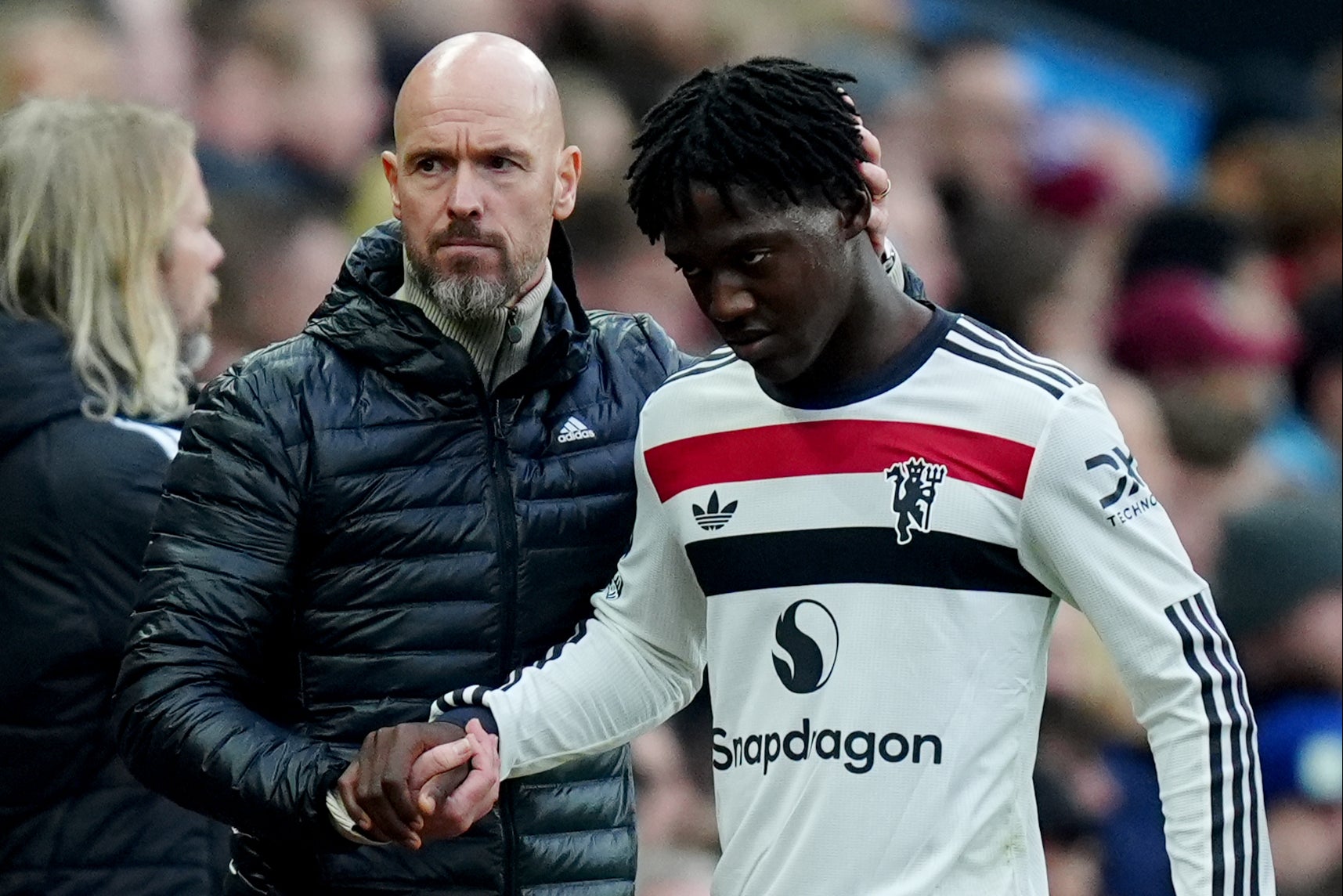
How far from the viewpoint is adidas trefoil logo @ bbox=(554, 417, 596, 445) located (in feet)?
10.2

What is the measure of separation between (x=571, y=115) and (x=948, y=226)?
6.72 feet

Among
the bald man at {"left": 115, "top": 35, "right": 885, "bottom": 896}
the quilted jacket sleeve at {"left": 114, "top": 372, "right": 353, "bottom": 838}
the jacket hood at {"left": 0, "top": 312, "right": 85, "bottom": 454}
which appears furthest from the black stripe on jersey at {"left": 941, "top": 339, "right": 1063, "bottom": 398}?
the jacket hood at {"left": 0, "top": 312, "right": 85, "bottom": 454}

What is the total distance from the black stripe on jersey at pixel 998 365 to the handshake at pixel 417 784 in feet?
2.68

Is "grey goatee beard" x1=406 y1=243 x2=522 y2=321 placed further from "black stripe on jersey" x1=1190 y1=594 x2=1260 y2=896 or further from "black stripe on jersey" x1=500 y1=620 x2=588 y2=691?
"black stripe on jersey" x1=1190 y1=594 x2=1260 y2=896

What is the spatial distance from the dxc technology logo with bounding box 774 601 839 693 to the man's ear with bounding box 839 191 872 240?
19.2 inches

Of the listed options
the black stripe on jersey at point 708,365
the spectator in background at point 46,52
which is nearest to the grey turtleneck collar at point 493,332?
the black stripe on jersey at point 708,365

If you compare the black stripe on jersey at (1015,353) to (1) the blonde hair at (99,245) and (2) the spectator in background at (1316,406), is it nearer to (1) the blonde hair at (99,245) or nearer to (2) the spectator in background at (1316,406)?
(1) the blonde hair at (99,245)

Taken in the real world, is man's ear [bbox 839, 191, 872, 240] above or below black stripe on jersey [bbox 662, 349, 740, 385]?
above

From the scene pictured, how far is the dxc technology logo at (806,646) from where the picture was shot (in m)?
2.75

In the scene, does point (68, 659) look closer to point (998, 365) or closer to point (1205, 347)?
point (998, 365)

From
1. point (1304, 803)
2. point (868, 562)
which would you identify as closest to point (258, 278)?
point (868, 562)

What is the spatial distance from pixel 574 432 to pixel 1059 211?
599 centimetres

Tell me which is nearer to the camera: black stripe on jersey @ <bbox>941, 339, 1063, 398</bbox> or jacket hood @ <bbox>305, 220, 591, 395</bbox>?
black stripe on jersey @ <bbox>941, 339, 1063, 398</bbox>

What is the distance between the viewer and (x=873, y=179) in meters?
2.83
